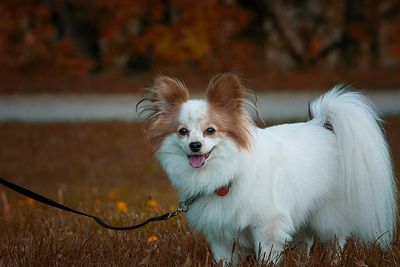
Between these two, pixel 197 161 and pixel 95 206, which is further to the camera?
pixel 95 206

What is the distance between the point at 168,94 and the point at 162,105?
0.32ft

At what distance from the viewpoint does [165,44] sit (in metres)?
18.2

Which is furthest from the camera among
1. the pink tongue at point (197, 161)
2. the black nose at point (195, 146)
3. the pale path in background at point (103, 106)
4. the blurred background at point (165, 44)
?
the blurred background at point (165, 44)

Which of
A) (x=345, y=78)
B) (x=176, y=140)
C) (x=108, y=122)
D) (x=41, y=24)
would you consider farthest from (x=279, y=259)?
(x=41, y=24)

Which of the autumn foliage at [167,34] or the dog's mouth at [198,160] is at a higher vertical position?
the autumn foliage at [167,34]

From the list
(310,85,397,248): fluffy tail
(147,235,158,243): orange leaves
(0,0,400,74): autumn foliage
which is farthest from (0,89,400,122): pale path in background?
(310,85,397,248): fluffy tail

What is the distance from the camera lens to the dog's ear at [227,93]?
196 inches

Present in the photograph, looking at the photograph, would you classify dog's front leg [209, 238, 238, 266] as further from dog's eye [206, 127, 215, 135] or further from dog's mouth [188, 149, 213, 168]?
dog's eye [206, 127, 215, 135]

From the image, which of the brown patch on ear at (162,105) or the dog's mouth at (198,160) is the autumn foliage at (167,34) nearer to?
the brown patch on ear at (162,105)

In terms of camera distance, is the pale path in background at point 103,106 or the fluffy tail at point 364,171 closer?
the fluffy tail at point 364,171

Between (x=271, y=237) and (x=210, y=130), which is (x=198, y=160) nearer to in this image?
(x=210, y=130)

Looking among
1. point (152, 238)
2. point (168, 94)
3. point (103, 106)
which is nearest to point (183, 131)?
point (168, 94)

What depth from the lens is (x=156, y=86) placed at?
5.18 m

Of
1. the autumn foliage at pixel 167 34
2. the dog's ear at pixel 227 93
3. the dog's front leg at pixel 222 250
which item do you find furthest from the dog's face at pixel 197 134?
the autumn foliage at pixel 167 34
